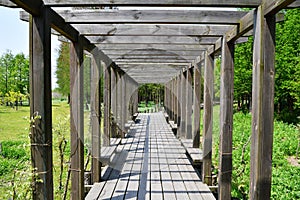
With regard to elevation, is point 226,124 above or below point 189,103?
below

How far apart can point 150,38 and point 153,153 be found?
3170mm

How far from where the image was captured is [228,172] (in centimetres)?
340

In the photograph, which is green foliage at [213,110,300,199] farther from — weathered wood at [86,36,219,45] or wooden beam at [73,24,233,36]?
wooden beam at [73,24,233,36]

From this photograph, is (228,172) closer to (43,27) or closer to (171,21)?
(171,21)

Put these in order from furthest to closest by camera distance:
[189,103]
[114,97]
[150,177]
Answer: [114,97] → [189,103] → [150,177]

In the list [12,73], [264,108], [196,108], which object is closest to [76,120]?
[264,108]

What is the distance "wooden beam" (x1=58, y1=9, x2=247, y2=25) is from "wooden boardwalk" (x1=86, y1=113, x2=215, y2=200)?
214 cm

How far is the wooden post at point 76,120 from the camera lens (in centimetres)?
330

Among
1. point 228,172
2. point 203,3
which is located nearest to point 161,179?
point 228,172

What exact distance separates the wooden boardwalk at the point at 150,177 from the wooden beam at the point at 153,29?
2.00 m

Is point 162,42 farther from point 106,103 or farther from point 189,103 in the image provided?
point 189,103

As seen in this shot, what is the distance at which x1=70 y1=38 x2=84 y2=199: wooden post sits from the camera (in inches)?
130

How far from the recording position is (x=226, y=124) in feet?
11.4

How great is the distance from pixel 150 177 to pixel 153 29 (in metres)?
2.33
